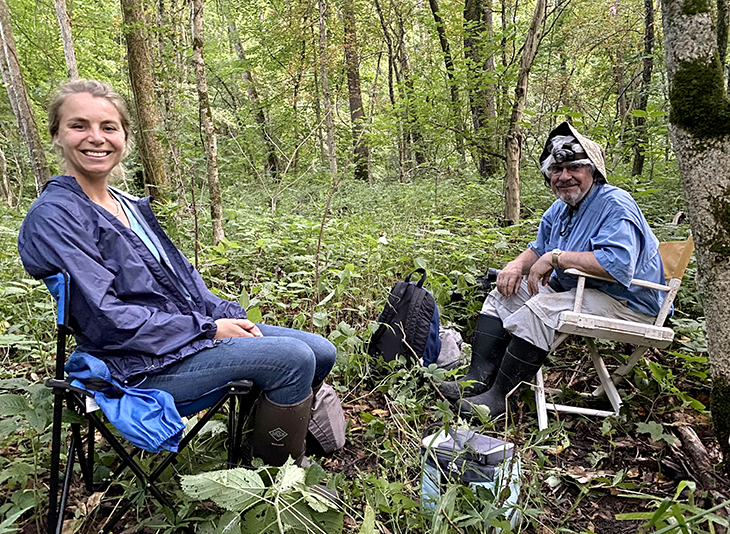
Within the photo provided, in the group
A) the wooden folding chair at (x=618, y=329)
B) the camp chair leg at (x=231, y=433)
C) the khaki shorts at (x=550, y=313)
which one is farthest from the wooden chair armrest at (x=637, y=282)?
the camp chair leg at (x=231, y=433)

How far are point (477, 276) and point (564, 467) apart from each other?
1.94 metres

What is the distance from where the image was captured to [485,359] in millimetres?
2953

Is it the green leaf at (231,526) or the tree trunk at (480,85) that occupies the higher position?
the tree trunk at (480,85)

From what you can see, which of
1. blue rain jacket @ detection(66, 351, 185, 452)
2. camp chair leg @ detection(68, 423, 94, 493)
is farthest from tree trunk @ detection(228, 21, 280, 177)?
blue rain jacket @ detection(66, 351, 185, 452)

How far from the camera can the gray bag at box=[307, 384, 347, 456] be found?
7.62 ft

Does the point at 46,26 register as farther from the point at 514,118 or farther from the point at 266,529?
the point at 266,529

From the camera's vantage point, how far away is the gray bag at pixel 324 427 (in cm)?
232

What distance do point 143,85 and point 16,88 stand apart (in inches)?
148

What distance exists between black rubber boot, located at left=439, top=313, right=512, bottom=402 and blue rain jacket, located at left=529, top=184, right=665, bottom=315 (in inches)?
20.9

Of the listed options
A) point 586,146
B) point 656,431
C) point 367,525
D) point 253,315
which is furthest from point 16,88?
point 656,431

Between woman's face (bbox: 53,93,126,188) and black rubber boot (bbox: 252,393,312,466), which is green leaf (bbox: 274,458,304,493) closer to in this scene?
black rubber boot (bbox: 252,393,312,466)

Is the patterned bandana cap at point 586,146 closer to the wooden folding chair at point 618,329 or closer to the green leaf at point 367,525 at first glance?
the wooden folding chair at point 618,329

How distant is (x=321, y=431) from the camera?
2328mm

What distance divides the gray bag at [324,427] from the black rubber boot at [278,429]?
1.04ft
